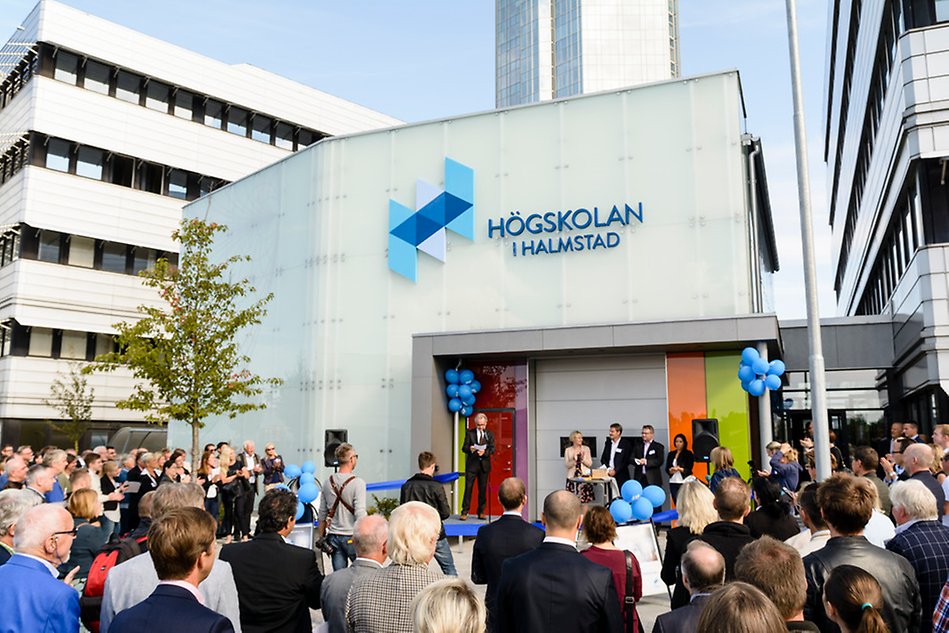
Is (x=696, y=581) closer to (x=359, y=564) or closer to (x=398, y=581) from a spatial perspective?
(x=398, y=581)

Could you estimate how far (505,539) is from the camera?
604cm

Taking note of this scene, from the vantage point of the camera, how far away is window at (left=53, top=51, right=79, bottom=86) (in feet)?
108

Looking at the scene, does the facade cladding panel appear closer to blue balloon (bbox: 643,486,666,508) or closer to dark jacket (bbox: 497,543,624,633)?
blue balloon (bbox: 643,486,666,508)

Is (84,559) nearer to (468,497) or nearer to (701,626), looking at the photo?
(701,626)

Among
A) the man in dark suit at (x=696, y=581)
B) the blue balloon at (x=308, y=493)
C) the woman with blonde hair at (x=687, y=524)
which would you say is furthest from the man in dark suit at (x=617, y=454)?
the man in dark suit at (x=696, y=581)

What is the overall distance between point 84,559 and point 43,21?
1307 inches

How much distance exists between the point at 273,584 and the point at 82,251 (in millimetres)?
33295

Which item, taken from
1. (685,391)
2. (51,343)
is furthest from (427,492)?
(51,343)

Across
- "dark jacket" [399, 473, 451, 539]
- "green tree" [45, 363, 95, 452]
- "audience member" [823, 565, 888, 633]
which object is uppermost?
"green tree" [45, 363, 95, 452]

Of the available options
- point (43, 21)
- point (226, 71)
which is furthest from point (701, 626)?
point (226, 71)

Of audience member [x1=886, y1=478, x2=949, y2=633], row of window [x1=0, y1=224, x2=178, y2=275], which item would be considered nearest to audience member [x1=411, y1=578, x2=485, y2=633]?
audience member [x1=886, y1=478, x2=949, y2=633]

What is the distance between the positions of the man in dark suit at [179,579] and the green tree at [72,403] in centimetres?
3183

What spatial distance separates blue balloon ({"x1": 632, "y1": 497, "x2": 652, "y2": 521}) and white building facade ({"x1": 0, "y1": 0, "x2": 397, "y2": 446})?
29751mm

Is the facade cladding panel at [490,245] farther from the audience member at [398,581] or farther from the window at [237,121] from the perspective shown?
the window at [237,121]
